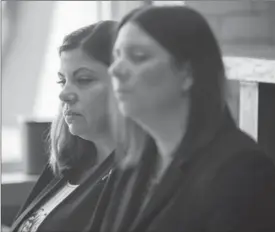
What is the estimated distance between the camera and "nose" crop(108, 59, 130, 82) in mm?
811

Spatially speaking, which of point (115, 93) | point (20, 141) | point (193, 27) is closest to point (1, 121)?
point (20, 141)

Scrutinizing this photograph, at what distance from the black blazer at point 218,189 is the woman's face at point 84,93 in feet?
0.54

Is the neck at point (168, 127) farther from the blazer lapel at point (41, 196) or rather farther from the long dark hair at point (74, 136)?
the blazer lapel at point (41, 196)

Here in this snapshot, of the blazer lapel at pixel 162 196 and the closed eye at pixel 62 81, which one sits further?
the closed eye at pixel 62 81

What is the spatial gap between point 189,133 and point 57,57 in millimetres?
384

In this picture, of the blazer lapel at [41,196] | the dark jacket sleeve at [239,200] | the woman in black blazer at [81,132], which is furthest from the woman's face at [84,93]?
the dark jacket sleeve at [239,200]

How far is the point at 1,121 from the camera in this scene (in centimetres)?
143

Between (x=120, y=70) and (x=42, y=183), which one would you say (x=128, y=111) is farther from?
(x=42, y=183)

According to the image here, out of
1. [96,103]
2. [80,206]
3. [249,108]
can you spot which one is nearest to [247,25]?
[249,108]

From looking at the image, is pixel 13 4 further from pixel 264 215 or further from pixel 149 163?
pixel 264 215

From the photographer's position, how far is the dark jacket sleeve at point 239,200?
2.49 ft

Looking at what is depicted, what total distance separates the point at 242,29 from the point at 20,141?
0.82 metres

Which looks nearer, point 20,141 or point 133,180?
point 133,180

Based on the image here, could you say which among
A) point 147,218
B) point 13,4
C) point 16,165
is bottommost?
point 16,165
